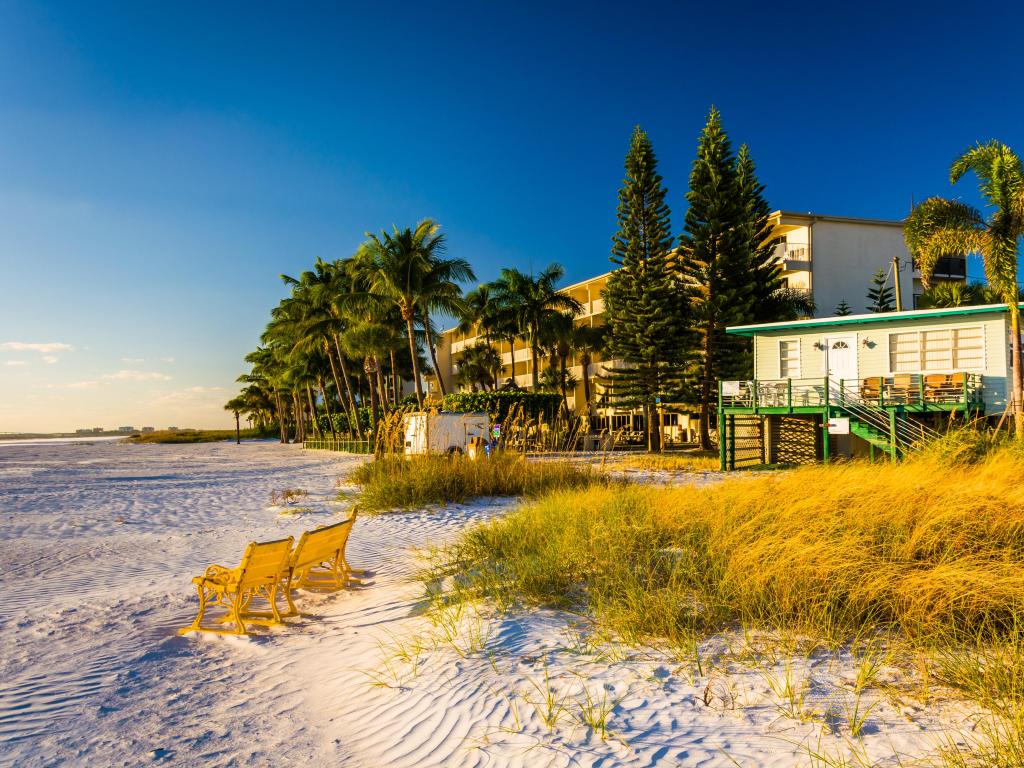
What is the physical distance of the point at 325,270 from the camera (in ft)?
143

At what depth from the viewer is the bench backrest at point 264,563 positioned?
4.98 m

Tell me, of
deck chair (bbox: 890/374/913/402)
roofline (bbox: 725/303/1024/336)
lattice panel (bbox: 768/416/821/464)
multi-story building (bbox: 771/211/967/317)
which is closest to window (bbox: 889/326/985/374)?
roofline (bbox: 725/303/1024/336)

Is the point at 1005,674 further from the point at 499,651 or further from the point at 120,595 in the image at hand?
the point at 120,595

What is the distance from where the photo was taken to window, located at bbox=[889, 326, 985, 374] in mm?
17156

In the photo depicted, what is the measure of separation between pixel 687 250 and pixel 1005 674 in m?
25.3

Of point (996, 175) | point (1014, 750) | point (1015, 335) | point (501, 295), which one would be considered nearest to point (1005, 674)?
point (1014, 750)

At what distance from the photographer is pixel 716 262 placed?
86.0ft

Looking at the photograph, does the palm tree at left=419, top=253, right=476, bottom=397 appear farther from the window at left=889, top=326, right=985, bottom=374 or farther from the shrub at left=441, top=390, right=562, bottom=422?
the window at left=889, top=326, right=985, bottom=374

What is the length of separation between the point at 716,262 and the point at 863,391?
1022cm

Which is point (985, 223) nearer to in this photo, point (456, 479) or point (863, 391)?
point (863, 391)

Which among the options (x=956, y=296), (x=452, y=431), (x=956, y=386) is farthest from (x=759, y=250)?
(x=452, y=431)

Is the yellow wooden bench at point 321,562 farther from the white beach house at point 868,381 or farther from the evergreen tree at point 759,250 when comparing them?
the evergreen tree at point 759,250

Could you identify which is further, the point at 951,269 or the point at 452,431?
the point at 951,269

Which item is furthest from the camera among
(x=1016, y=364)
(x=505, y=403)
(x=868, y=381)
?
(x=505, y=403)
